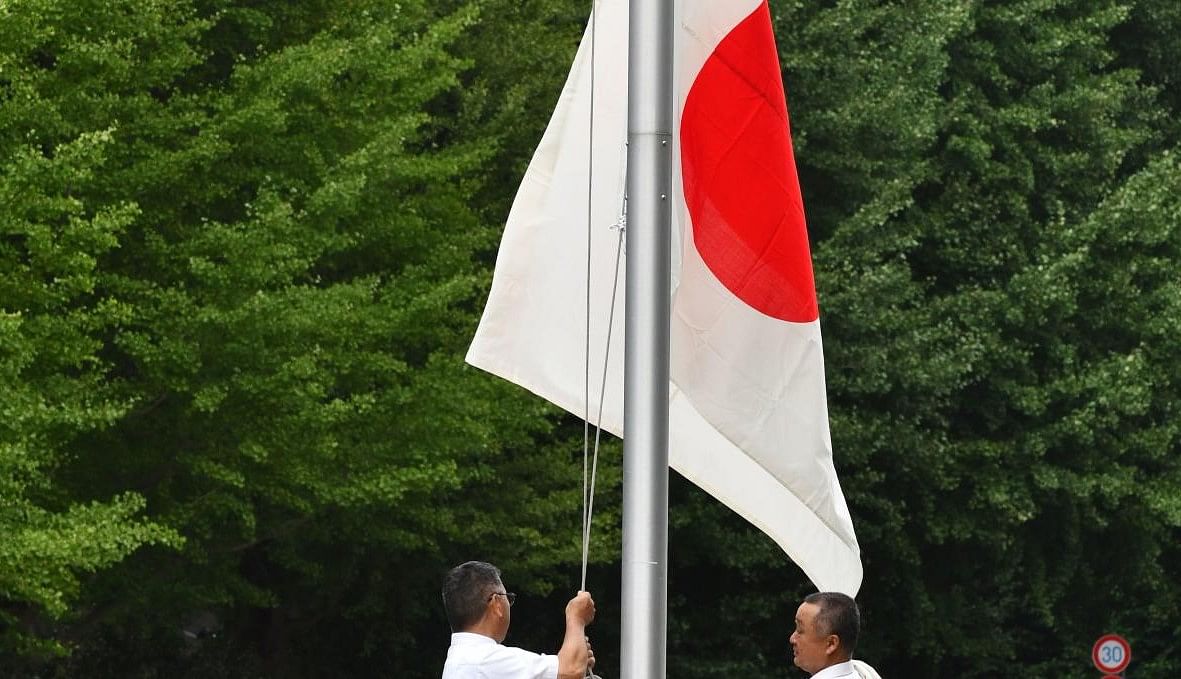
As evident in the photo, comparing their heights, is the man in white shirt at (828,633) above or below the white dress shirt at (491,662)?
above

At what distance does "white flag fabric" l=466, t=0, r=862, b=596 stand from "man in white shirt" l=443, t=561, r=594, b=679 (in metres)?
0.59

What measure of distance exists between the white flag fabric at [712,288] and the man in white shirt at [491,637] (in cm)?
59

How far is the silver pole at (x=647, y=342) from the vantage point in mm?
4906

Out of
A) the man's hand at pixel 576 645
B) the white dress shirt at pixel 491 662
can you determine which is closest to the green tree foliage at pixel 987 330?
the white dress shirt at pixel 491 662

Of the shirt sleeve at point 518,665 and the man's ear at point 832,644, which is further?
the man's ear at point 832,644

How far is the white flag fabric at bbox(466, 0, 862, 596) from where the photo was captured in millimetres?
5570

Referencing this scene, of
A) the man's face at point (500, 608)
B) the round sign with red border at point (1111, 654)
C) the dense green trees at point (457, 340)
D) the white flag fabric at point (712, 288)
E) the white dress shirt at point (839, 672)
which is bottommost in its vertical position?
the white dress shirt at point (839, 672)

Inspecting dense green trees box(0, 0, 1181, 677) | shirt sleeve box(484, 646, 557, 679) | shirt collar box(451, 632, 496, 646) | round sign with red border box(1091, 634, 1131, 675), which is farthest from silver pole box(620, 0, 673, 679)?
round sign with red border box(1091, 634, 1131, 675)

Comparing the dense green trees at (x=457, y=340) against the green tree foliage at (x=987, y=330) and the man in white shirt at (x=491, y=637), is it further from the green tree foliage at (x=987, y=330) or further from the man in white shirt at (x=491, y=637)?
the man in white shirt at (x=491, y=637)

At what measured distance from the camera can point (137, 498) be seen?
16.2m

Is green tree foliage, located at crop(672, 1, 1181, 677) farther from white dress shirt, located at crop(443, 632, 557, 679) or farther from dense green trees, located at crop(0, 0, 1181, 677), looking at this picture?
white dress shirt, located at crop(443, 632, 557, 679)

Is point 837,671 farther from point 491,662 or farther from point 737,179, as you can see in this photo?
point 737,179

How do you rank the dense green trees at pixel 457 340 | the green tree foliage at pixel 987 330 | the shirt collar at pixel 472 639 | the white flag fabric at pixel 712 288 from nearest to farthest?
the shirt collar at pixel 472 639 → the white flag fabric at pixel 712 288 → the dense green trees at pixel 457 340 → the green tree foliage at pixel 987 330

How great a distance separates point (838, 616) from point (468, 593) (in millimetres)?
1053
